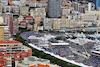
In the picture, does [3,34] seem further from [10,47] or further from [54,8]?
[54,8]

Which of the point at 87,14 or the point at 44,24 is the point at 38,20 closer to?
the point at 44,24

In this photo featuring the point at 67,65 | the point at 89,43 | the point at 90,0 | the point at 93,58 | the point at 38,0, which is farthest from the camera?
the point at 90,0

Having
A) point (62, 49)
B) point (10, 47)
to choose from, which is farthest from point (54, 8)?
point (10, 47)

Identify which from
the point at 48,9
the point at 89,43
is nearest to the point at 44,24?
the point at 48,9

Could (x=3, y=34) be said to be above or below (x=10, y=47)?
above

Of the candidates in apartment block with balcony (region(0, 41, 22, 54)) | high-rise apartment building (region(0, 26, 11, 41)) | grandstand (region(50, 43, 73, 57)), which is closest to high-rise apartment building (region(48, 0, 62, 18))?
high-rise apartment building (region(0, 26, 11, 41))

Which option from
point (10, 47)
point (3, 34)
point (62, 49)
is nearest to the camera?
point (10, 47)

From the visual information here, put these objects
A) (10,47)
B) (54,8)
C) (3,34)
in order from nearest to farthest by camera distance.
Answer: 1. (10,47)
2. (3,34)
3. (54,8)

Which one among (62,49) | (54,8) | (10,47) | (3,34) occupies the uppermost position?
(54,8)

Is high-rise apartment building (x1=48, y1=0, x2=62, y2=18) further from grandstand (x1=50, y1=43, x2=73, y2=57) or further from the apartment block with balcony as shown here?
the apartment block with balcony

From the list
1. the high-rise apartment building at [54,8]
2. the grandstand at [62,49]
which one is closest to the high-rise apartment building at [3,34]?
the grandstand at [62,49]

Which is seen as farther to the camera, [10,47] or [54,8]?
[54,8]
